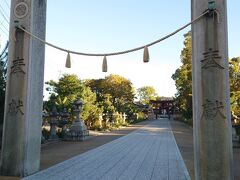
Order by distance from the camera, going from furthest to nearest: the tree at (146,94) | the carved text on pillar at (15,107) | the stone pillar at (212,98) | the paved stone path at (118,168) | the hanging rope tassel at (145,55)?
the tree at (146,94), the carved text on pillar at (15,107), the paved stone path at (118,168), the hanging rope tassel at (145,55), the stone pillar at (212,98)

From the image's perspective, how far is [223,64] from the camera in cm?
643

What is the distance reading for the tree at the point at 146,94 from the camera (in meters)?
93.8

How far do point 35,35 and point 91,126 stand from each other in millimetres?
20419

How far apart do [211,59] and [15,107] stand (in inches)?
198

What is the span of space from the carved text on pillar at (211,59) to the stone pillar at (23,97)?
4451 millimetres

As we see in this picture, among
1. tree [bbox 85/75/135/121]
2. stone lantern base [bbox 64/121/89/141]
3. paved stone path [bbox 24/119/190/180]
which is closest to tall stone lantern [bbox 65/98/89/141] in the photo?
stone lantern base [bbox 64/121/89/141]

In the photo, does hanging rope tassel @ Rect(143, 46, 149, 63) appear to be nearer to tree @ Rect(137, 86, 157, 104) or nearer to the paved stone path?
the paved stone path

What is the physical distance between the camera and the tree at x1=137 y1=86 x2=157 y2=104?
9375 centimetres

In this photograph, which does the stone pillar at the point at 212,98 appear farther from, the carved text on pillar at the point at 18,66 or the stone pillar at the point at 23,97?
the carved text on pillar at the point at 18,66

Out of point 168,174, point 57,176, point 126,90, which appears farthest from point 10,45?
point 126,90

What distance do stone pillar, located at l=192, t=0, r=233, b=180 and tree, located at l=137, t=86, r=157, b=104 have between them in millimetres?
86844

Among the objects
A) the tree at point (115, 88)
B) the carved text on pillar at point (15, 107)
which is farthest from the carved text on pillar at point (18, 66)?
the tree at point (115, 88)

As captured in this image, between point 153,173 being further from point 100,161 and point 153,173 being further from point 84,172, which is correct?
point 100,161

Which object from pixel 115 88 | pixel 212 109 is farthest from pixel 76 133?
pixel 115 88
